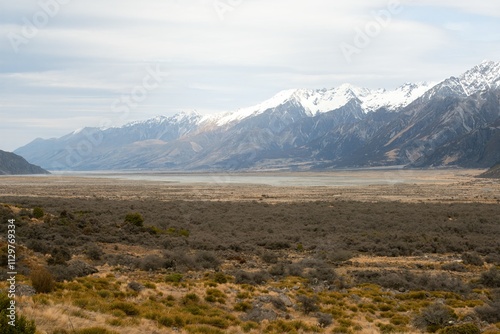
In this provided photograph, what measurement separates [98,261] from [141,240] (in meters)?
8.99

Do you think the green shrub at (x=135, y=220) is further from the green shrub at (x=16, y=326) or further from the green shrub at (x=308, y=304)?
the green shrub at (x=16, y=326)

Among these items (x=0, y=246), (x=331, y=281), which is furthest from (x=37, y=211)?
(x=331, y=281)

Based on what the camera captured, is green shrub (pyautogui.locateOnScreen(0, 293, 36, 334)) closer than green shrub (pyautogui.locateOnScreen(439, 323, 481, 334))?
Yes

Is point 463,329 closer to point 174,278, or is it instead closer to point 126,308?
point 126,308

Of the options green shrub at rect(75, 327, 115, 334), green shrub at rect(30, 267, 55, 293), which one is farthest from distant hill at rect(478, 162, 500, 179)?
green shrub at rect(75, 327, 115, 334)

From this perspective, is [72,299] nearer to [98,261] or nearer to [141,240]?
[98,261]

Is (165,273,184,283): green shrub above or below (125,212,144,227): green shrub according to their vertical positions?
below

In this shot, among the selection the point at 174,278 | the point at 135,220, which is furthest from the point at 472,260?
the point at 135,220

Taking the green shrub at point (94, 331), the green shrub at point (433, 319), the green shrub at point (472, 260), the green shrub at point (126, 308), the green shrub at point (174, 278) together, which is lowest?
the green shrub at point (472, 260)

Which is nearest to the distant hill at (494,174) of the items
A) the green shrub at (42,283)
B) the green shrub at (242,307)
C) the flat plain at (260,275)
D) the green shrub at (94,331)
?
the flat plain at (260,275)

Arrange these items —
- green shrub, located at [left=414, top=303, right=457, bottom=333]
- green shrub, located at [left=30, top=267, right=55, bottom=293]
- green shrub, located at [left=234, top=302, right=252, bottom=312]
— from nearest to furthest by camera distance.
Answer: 1. green shrub, located at [left=30, top=267, right=55, bottom=293]
2. green shrub, located at [left=414, top=303, right=457, bottom=333]
3. green shrub, located at [left=234, top=302, right=252, bottom=312]

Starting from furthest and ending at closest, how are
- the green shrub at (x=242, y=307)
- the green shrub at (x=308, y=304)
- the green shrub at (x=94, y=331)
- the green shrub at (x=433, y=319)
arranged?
the green shrub at (x=308, y=304) → the green shrub at (x=242, y=307) → the green shrub at (x=433, y=319) → the green shrub at (x=94, y=331)

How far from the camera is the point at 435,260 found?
102 ft

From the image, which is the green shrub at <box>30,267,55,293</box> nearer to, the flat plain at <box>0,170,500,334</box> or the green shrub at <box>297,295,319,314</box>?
the flat plain at <box>0,170,500,334</box>
